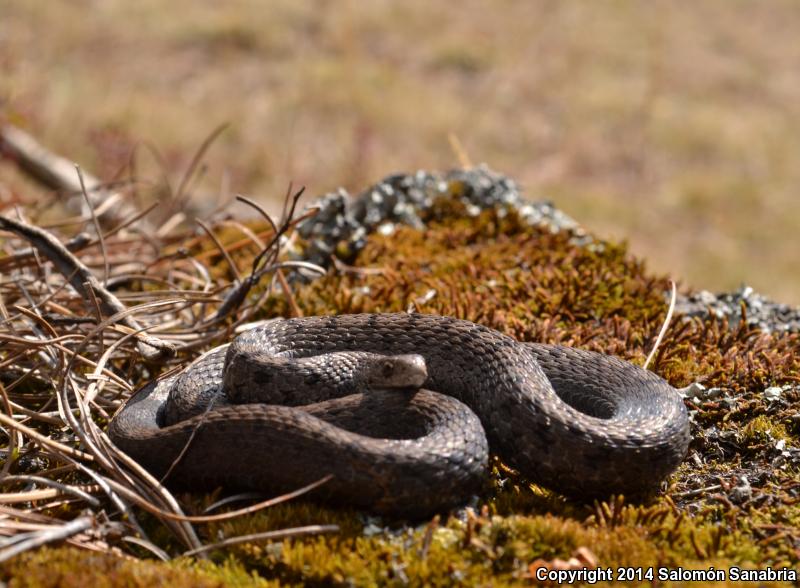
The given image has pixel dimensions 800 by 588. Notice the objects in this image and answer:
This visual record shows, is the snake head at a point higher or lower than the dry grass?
higher

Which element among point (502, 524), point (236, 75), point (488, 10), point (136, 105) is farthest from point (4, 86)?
point (488, 10)

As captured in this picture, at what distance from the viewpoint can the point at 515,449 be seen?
170 inches

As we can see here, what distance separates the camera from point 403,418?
441 cm

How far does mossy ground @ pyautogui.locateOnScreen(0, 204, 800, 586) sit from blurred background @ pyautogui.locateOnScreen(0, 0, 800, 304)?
25.6ft

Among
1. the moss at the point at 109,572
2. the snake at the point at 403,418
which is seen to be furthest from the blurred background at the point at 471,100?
the moss at the point at 109,572

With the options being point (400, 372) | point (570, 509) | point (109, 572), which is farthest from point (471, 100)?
point (109, 572)

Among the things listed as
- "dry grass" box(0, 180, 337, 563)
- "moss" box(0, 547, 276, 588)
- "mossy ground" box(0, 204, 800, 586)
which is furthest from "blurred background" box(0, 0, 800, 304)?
"moss" box(0, 547, 276, 588)

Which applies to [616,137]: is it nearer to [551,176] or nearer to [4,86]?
[551,176]

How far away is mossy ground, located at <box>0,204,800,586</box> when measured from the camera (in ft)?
11.7

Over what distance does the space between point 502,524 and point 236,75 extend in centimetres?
2022

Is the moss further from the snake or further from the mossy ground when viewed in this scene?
the snake

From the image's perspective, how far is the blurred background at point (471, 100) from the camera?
1678 centimetres

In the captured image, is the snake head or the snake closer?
the snake

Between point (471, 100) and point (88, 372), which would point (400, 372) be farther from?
point (471, 100)
